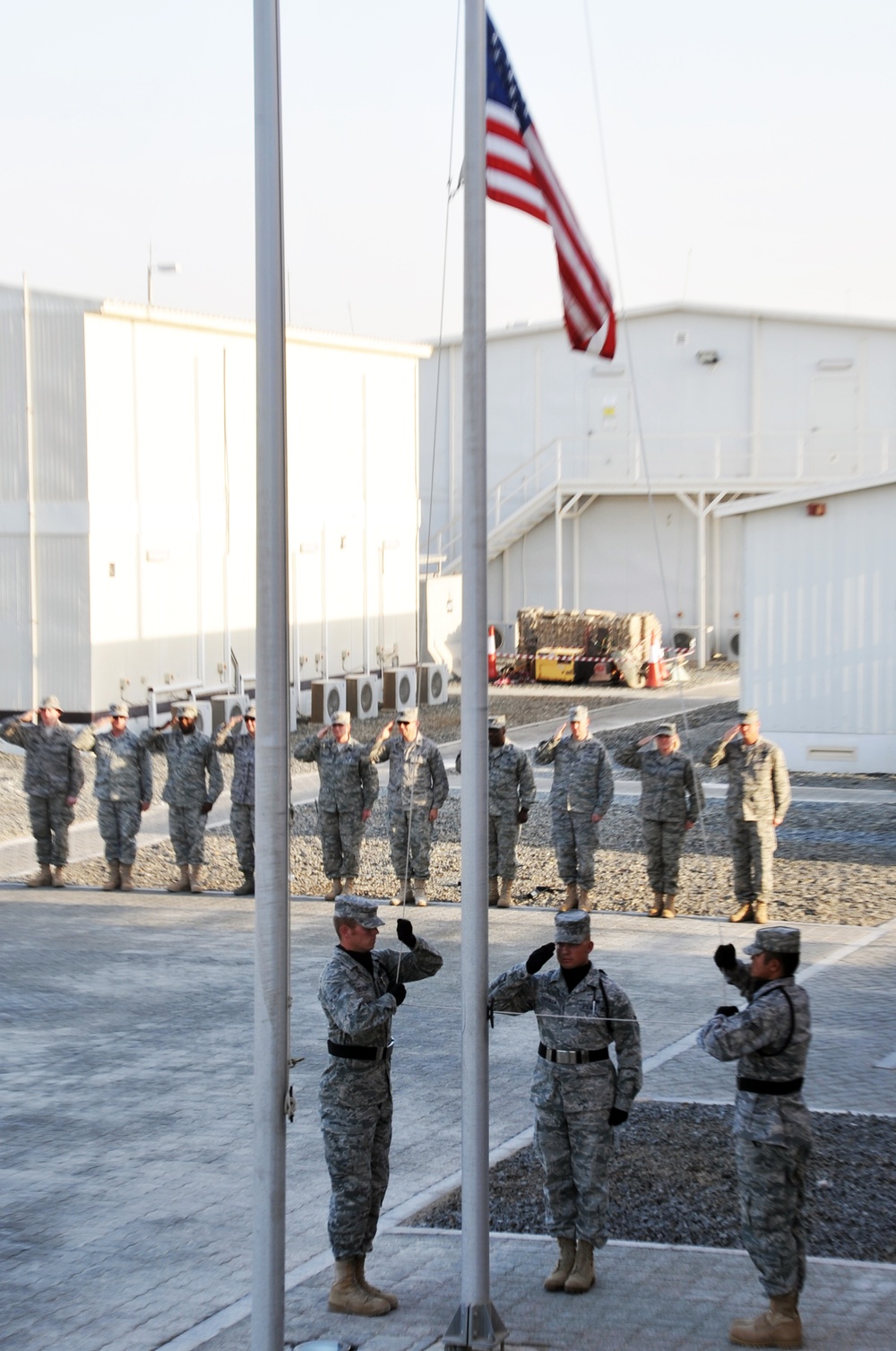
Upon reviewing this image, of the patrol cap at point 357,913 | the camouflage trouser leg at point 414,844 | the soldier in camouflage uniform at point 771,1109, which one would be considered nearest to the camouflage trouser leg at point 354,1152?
the patrol cap at point 357,913

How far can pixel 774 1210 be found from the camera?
252 inches

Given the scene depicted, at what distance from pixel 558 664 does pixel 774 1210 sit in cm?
2815

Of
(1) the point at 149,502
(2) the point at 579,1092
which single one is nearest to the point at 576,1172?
(2) the point at 579,1092

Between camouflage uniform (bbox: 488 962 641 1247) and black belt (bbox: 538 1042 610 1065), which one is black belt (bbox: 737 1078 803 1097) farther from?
black belt (bbox: 538 1042 610 1065)

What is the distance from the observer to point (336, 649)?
30.3 metres

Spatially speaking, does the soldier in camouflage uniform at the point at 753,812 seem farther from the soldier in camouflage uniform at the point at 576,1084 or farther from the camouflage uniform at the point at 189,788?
the soldier in camouflage uniform at the point at 576,1084

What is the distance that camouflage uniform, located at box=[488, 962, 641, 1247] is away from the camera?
22.3 feet

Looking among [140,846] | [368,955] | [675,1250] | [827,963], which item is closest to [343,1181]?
[368,955]

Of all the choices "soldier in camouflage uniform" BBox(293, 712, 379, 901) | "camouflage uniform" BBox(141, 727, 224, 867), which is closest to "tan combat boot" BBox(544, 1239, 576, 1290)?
"soldier in camouflage uniform" BBox(293, 712, 379, 901)

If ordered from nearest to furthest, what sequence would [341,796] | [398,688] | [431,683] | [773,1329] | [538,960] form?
[773,1329] < [538,960] < [341,796] < [398,688] < [431,683]

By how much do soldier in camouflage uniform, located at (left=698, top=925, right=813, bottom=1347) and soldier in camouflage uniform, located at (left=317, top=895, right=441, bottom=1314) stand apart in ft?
4.44

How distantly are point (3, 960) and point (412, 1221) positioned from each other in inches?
248

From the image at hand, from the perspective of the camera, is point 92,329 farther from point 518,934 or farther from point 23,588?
point 518,934

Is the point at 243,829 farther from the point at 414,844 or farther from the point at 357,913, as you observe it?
the point at 357,913
